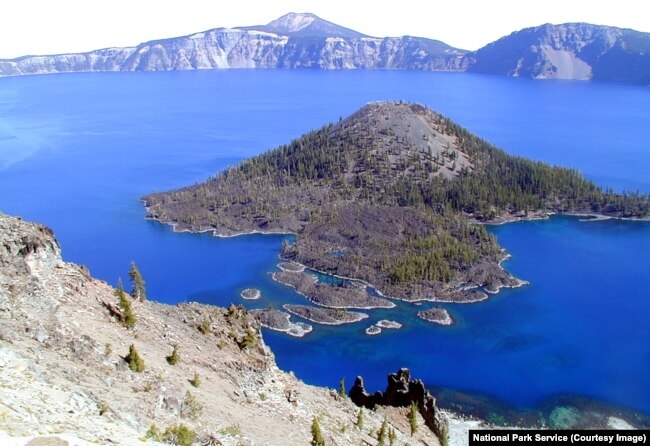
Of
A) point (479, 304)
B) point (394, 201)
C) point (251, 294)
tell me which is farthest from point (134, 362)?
point (394, 201)

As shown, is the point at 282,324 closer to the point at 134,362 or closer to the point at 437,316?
the point at 437,316

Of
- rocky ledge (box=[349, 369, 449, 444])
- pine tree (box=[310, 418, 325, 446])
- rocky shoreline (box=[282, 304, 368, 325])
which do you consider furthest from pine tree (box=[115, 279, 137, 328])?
rocky shoreline (box=[282, 304, 368, 325])

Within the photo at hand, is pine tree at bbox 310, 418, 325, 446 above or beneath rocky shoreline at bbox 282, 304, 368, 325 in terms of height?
above

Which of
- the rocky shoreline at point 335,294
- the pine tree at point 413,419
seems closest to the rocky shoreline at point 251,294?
the rocky shoreline at point 335,294

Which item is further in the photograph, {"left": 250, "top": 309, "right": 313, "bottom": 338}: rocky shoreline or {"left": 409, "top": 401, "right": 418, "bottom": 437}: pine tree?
{"left": 250, "top": 309, "right": 313, "bottom": 338}: rocky shoreline

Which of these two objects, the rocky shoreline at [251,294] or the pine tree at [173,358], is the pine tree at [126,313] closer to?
the pine tree at [173,358]

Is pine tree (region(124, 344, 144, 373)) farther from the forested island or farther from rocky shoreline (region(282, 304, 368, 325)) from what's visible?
the forested island

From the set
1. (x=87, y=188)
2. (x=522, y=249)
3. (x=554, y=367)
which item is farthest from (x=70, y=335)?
(x=87, y=188)
